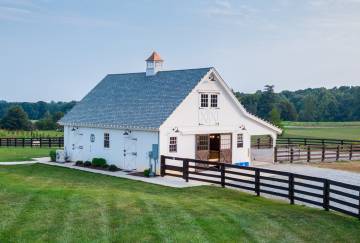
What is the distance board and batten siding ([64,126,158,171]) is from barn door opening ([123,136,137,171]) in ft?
0.34

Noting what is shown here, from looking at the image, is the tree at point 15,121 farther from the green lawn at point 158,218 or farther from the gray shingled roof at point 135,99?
the green lawn at point 158,218

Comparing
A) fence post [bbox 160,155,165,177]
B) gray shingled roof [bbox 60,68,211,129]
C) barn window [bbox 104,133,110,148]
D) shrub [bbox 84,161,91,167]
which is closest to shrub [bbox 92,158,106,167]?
barn window [bbox 104,133,110,148]

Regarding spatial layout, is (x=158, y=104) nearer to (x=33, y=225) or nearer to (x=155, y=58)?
(x=155, y=58)

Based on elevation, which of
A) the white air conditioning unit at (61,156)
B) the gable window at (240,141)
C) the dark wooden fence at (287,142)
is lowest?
the white air conditioning unit at (61,156)

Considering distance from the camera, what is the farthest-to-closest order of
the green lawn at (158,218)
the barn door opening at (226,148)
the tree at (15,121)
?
the tree at (15,121) < the barn door opening at (226,148) < the green lawn at (158,218)

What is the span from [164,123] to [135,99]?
5337 mm

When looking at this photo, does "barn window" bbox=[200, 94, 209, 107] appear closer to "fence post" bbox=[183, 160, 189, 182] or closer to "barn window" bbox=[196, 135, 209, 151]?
"barn window" bbox=[196, 135, 209, 151]

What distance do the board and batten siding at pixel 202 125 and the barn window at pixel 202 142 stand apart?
29cm

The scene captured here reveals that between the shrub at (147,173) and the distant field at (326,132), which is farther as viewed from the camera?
the distant field at (326,132)

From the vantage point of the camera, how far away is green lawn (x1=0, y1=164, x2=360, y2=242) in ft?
42.5

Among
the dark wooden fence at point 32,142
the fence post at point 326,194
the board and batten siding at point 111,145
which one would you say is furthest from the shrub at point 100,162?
A: the dark wooden fence at point 32,142

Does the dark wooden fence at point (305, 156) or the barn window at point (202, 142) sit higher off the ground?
the barn window at point (202, 142)

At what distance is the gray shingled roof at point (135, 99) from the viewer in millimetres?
27666

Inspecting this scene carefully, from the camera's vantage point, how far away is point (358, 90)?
11212 centimetres
